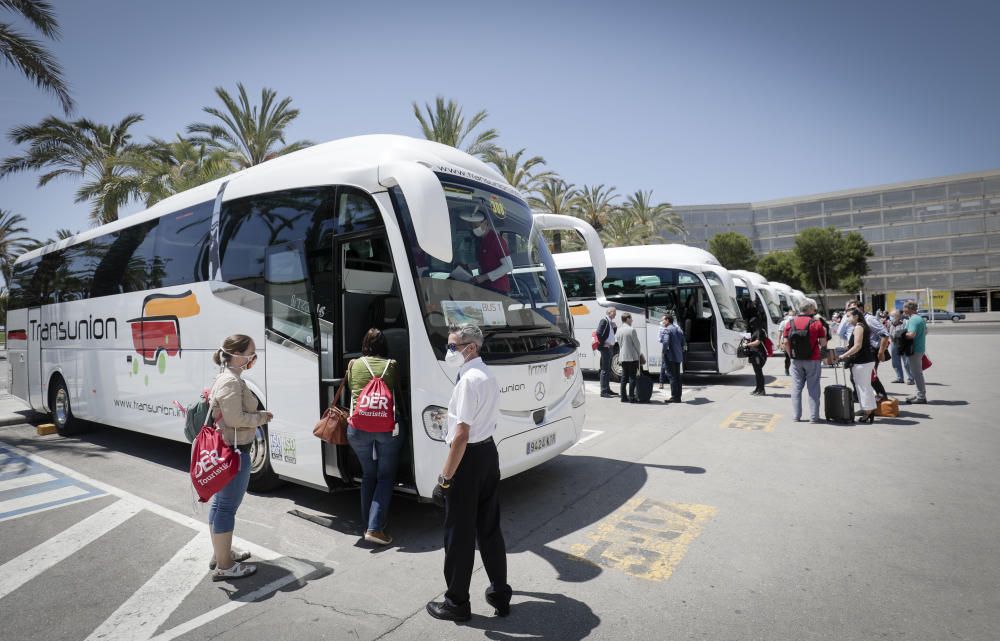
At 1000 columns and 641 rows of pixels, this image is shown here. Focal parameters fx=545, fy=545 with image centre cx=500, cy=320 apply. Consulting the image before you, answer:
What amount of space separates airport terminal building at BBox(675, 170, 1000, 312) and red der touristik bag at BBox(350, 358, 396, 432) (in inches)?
3158

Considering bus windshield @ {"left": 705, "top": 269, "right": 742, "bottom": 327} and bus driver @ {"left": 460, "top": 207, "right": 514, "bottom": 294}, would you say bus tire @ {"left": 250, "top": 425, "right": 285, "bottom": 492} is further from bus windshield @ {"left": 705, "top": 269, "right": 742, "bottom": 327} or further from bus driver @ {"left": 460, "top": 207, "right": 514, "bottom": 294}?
bus windshield @ {"left": 705, "top": 269, "right": 742, "bottom": 327}

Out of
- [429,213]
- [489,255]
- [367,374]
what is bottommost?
[367,374]

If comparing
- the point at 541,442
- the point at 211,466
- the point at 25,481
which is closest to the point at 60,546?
the point at 211,466

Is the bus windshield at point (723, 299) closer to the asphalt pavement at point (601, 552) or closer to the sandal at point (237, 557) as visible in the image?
the asphalt pavement at point (601, 552)

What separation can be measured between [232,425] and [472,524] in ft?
6.19

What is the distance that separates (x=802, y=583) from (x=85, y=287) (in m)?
10.7

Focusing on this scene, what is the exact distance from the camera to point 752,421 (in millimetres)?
9320

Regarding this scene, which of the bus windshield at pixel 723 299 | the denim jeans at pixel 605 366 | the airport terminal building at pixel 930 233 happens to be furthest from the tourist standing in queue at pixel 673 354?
the airport terminal building at pixel 930 233

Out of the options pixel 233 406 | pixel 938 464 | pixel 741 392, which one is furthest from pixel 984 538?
pixel 741 392

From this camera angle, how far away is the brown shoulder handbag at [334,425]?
15.4 feet

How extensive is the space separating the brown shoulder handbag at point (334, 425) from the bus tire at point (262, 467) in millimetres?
1463

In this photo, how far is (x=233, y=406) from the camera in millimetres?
3887

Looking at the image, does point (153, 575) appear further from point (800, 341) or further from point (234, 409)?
point (800, 341)

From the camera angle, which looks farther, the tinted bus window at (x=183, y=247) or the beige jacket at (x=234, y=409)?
the tinted bus window at (x=183, y=247)
